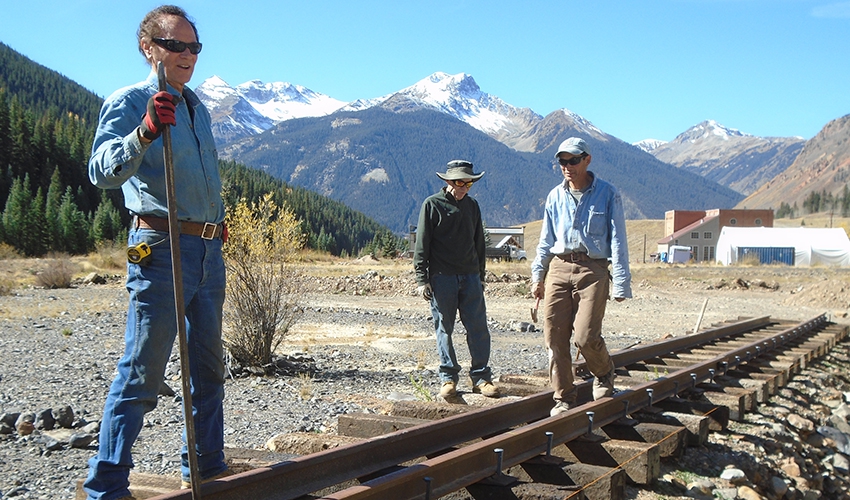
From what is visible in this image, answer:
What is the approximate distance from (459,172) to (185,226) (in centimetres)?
347

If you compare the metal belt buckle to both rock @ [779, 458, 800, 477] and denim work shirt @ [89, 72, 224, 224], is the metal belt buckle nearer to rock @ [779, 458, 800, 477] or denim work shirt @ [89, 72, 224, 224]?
denim work shirt @ [89, 72, 224, 224]

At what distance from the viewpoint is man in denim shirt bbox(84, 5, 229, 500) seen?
9.51ft

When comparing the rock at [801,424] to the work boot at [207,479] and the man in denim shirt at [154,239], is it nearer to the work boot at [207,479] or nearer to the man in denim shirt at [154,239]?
the work boot at [207,479]

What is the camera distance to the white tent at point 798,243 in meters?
68.6

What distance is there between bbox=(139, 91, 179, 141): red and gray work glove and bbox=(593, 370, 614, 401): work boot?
12.8 feet

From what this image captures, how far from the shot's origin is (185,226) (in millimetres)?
3086

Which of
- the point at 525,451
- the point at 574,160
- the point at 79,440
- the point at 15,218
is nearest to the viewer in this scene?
the point at 525,451

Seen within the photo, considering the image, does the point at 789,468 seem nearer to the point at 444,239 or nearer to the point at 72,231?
the point at 444,239

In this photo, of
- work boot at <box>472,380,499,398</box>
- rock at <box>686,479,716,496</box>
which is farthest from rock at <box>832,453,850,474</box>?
work boot at <box>472,380,499,398</box>

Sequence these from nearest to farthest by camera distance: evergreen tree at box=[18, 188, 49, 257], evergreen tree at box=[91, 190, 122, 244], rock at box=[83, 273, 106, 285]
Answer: rock at box=[83, 273, 106, 285] < evergreen tree at box=[18, 188, 49, 257] < evergreen tree at box=[91, 190, 122, 244]

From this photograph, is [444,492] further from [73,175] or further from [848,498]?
[73,175]

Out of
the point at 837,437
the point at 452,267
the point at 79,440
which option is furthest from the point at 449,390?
the point at 837,437

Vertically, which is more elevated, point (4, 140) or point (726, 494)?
point (4, 140)

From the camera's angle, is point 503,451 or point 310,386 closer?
point 503,451
